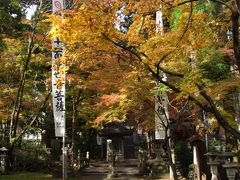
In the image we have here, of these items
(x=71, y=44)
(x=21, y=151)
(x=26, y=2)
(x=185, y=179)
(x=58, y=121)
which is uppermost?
(x=26, y=2)

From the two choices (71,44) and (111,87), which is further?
(111,87)

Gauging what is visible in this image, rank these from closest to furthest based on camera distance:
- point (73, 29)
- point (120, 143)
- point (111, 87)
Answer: point (73, 29) < point (111, 87) < point (120, 143)

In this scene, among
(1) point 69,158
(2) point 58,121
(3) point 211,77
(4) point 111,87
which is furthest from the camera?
(1) point 69,158

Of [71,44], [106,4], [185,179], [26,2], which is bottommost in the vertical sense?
[185,179]

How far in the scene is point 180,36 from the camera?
26.1 feet

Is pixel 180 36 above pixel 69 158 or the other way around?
above

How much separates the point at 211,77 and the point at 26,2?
51.7ft

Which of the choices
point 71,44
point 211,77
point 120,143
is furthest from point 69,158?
point 71,44

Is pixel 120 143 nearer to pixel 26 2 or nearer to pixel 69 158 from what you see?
pixel 69 158

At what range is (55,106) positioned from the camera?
49.8 ft

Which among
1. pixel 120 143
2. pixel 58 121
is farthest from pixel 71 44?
pixel 120 143

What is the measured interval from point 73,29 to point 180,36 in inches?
99.7

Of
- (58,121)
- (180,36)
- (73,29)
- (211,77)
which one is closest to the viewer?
(73,29)

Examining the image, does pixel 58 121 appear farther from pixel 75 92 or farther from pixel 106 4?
pixel 106 4
